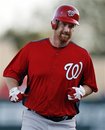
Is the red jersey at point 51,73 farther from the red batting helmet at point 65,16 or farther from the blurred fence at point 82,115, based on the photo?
the blurred fence at point 82,115

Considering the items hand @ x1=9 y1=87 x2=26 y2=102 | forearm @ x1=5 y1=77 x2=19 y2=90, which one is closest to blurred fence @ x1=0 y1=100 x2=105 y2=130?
forearm @ x1=5 y1=77 x2=19 y2=90

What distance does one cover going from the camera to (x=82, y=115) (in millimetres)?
12195

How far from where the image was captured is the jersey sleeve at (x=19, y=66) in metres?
7.15

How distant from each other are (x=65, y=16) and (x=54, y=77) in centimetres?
64

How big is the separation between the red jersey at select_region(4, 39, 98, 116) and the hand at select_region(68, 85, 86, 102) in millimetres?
81

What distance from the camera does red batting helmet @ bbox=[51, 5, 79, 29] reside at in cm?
711

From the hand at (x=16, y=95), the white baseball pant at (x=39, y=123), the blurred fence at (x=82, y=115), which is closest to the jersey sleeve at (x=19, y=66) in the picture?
the hand at (x=16, y=95)

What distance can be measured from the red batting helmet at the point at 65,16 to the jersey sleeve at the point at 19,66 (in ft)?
1.36

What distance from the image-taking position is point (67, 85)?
7.08 metres

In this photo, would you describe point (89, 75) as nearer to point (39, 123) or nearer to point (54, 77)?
point (54, 77)

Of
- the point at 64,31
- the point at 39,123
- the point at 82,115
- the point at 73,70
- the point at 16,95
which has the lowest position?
the point at 82,115

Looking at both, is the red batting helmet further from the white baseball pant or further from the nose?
the white baseball pant

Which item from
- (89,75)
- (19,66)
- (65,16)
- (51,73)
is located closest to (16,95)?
(19,66)

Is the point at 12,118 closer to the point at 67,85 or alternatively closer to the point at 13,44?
the point at 67,85
